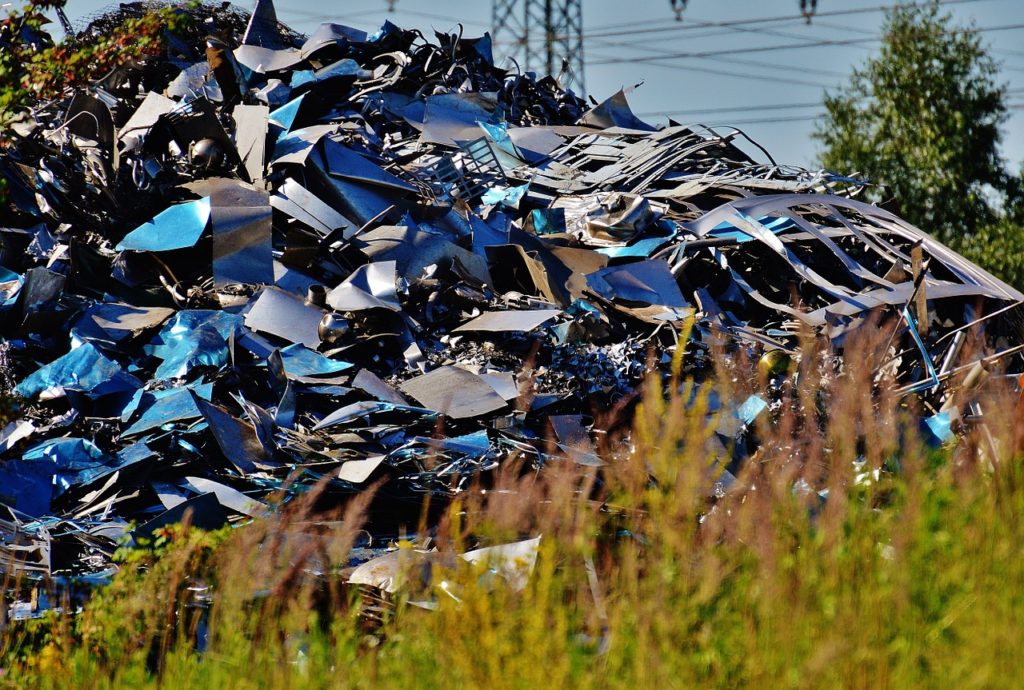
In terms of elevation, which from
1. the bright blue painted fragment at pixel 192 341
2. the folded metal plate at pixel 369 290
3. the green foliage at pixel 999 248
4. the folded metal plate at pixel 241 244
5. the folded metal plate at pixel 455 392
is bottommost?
the green foliage at pixel 999 248

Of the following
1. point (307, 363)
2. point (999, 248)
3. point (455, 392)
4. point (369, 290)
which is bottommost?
point (999, 248)

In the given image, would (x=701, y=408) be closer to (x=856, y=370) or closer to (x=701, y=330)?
(x=856, y=370)

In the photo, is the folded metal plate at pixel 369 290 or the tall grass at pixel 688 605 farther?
the folded metal plate at pixel 369 290

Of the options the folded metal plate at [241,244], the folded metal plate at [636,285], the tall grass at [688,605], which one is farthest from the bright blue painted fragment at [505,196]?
the tall grass at [688,605]

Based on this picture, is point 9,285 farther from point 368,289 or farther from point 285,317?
point 368,289

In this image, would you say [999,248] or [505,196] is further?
[999,248]

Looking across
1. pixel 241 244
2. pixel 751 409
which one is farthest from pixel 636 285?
pixel 241 244

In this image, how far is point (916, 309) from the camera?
21.0ft

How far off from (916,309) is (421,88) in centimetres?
457

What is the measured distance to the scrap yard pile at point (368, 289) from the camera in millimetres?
5215

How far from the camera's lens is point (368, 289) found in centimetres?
616

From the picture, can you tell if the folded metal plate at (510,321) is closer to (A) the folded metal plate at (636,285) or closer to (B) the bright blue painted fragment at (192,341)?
(A) the folded metal plate at (636,285)

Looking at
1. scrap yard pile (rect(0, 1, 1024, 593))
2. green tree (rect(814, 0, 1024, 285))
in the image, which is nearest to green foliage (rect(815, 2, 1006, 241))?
green tree (rect(814, 0, 1024, 285))

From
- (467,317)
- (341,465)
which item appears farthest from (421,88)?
(341,465)
